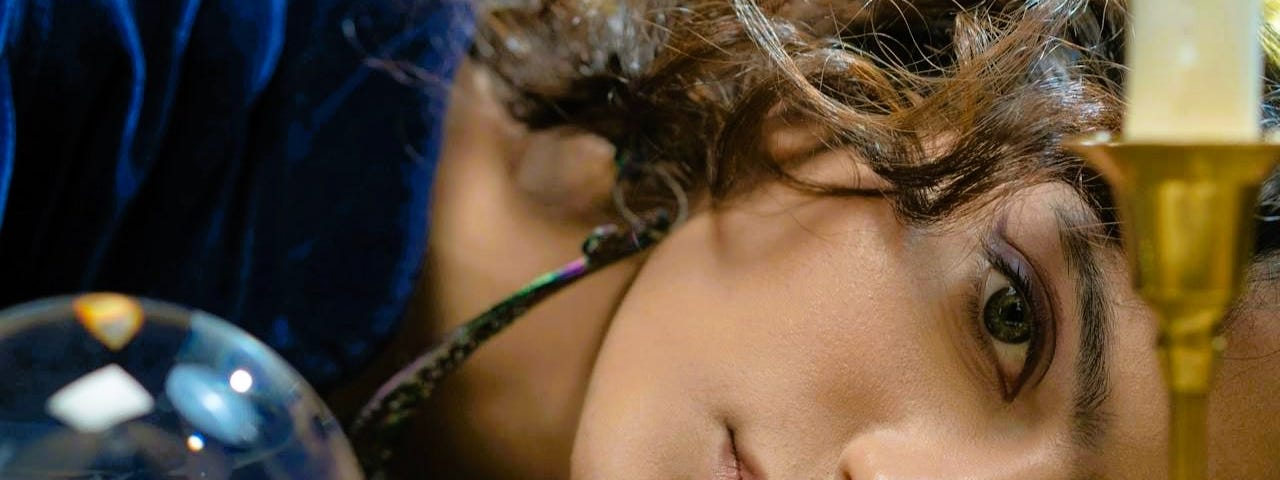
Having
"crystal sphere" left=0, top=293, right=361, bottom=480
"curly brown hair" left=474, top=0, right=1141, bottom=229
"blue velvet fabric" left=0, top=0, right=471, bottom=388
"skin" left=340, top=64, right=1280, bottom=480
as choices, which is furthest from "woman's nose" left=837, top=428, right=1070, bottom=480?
"blue velvet fabric" left=0, top=0, right=471, bottom=388

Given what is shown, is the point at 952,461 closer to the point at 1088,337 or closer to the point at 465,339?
the point at 1088,337

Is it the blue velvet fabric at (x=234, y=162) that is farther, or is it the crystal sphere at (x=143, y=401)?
the blue velvet fabric at (x=234, y=162)

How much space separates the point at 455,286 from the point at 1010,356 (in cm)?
41

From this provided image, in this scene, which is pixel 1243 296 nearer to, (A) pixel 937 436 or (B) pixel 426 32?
(A) pixel 937 436

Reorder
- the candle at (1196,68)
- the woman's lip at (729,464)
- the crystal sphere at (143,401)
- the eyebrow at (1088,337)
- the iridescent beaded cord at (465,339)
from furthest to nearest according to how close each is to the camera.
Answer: the iridescent beaded cord at (465,339) < the woman's lip at (729,464) < the eyebrow at (1088,337) < the crystal sphere at (143,401) < the candle at (1196,68)

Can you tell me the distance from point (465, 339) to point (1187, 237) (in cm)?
58

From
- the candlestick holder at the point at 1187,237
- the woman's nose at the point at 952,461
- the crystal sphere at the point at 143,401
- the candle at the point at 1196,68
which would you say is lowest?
the woman's nose at the point at 952,461

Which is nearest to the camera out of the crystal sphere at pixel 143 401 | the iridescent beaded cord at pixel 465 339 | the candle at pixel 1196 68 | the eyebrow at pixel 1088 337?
the candle at pixel 1196 68

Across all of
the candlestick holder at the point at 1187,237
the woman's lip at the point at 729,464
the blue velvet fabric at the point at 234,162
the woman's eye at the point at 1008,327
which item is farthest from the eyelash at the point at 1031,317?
the blue velvet fabric at the point at 234,162

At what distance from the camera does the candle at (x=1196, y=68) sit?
0.25 m

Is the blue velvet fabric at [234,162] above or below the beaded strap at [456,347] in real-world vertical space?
above

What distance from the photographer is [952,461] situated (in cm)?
54

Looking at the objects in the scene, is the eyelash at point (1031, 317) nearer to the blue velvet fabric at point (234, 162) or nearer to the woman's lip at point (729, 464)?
the woman's lip at point (729, 464)

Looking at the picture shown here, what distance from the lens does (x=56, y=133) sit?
688 millimetres
